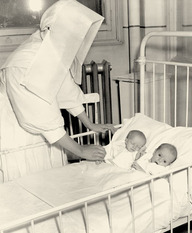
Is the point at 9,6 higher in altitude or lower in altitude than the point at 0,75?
higher

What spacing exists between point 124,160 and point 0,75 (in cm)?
84

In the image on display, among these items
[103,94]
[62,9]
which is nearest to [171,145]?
[62,9]

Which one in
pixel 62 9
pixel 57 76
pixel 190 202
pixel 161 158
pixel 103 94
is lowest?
pixel 190 202

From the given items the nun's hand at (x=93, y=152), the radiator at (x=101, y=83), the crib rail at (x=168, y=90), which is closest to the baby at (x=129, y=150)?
the nun's hand at (x=93, y=152)

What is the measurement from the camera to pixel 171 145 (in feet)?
7.16

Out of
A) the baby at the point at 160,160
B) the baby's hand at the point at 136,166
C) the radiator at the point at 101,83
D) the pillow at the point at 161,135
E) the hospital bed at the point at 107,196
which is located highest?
the radiator at the point at 101,83

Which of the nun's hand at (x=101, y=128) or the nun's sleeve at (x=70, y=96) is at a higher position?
the nun's sleeve at (x=70, y=96)

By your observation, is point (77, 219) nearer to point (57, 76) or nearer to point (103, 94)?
point (57, 76)

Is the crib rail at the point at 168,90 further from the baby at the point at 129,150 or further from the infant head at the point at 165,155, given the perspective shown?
the infant head at the point at 165,155

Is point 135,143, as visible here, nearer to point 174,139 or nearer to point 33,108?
point 174,139

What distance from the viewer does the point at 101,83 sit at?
3.33m

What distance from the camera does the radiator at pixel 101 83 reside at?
3.12 metres

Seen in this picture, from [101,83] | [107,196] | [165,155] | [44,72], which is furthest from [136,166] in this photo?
[101,83]

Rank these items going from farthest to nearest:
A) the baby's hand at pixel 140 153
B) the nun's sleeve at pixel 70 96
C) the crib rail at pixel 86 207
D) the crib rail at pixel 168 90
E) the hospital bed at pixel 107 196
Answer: the crib rail at pixel 168 90 → the nun's sleeve at pixel 70 96 → the baby's hand at pixel 140 153 → the hospital bed at pixel 107 196 → the crib rail at pixel 86 207
